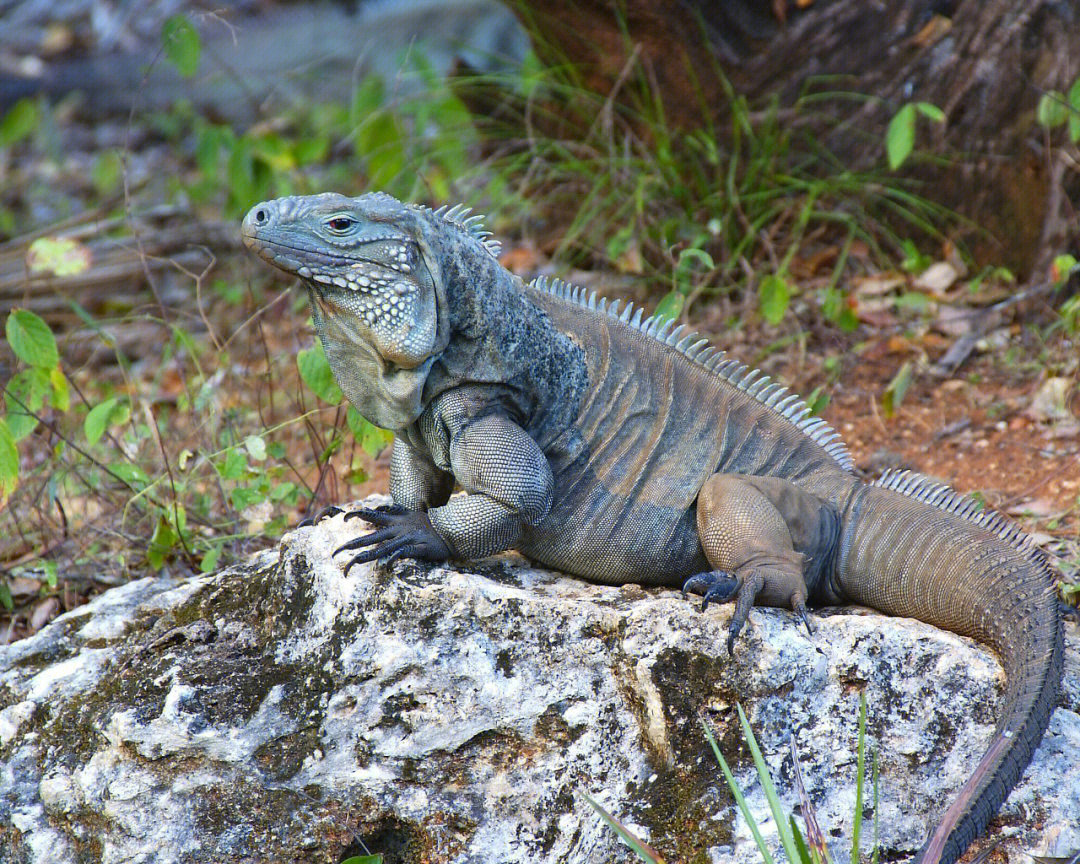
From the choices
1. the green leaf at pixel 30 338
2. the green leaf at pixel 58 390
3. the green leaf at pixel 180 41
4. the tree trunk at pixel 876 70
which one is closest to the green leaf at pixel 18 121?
the tree trunk at pixel 876 70

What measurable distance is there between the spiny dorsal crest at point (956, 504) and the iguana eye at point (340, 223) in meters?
2.10

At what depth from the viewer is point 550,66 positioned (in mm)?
8445

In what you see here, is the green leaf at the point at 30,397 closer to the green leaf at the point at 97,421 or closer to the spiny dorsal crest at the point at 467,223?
the green leaf at the point at 97,421

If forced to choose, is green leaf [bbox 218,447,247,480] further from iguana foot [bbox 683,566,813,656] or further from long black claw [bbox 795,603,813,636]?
long black claw [bbox 795,603,813,636]

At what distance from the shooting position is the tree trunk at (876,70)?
765 cm

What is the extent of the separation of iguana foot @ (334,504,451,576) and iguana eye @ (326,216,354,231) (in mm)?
947

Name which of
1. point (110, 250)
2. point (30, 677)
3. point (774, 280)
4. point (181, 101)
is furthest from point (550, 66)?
point (181, 101)

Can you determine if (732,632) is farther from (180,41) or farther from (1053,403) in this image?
(180,41)

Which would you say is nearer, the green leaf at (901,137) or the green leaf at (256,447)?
the green leaf at (256,447)

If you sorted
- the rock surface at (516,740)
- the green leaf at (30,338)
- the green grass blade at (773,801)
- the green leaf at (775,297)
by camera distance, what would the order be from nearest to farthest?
1. the green grass blade at (773,801)
2. the rock surface at (516,740)
3. the green leaf at (30,338)
4. the green leaf at (775,297)

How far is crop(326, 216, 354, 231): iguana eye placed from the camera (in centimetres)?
378

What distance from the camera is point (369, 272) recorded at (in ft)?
12.4

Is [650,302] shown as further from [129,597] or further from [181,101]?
[181,101]

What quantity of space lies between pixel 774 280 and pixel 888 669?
3.45 m
